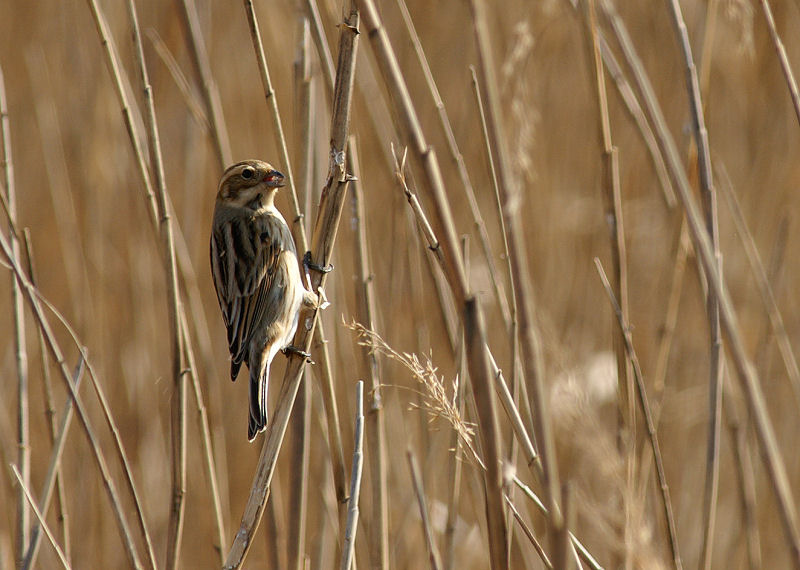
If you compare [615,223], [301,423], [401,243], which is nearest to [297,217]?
[301,423]

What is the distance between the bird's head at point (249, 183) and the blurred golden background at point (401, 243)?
18.7 inches

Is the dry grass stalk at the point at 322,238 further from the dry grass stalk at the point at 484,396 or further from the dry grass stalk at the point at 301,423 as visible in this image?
the dry grass stalk at the point at 484,396

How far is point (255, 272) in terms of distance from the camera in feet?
8.49

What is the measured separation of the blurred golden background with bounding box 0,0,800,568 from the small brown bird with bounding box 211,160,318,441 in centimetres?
50

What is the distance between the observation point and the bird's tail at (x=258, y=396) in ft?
7.38

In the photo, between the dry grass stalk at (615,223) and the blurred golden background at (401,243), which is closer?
the dry grass stalk at (615,223)

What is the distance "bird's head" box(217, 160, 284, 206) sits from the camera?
2496 millimetres

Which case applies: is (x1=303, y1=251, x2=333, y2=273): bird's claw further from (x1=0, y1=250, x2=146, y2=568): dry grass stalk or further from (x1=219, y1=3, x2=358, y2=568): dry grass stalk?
(x1=0, y1=250, x2=146, y2=568): dry grass stalk

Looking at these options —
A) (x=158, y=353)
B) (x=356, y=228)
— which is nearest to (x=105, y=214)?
(x=158, y=353)

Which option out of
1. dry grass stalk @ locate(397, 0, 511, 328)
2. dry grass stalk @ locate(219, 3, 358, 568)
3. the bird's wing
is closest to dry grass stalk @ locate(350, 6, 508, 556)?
dry grass stalk @ locate(219, 3, 358, 568)

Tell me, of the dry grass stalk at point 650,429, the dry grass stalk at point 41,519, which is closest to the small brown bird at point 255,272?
the dry grass stalk at point 41,519

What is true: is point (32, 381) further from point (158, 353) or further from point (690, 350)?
point (690, 350)

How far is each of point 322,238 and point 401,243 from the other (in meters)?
1.26

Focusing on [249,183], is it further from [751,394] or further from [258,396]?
[751,394]
